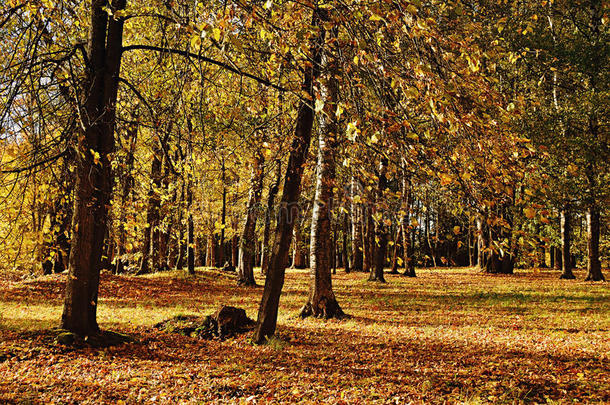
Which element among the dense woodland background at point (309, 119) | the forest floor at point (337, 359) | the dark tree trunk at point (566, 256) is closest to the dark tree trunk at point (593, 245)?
the dark tree trunk at point (566, 256)

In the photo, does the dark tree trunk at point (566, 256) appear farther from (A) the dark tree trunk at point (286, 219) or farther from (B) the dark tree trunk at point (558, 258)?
(A) the dark tree trunk at point (286, 219)

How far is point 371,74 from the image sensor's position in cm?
347

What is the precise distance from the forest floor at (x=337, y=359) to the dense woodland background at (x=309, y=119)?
899 mm

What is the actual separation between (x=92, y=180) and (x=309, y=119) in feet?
11.8

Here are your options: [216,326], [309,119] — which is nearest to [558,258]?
[216,326]

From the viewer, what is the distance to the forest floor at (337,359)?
200 inches

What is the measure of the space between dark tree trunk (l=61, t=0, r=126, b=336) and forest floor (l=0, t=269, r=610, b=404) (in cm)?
71

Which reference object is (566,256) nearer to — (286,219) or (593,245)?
(593,245)

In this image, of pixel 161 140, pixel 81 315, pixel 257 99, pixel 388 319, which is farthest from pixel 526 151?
pixel 388 319

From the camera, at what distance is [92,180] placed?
6543 mm

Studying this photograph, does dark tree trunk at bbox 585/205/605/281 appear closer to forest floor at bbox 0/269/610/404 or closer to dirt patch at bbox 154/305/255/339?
forest floor at bbox 0/269/610/404

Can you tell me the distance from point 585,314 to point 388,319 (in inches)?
196

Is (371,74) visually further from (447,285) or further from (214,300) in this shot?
(447,285)

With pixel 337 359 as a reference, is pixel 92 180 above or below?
above
